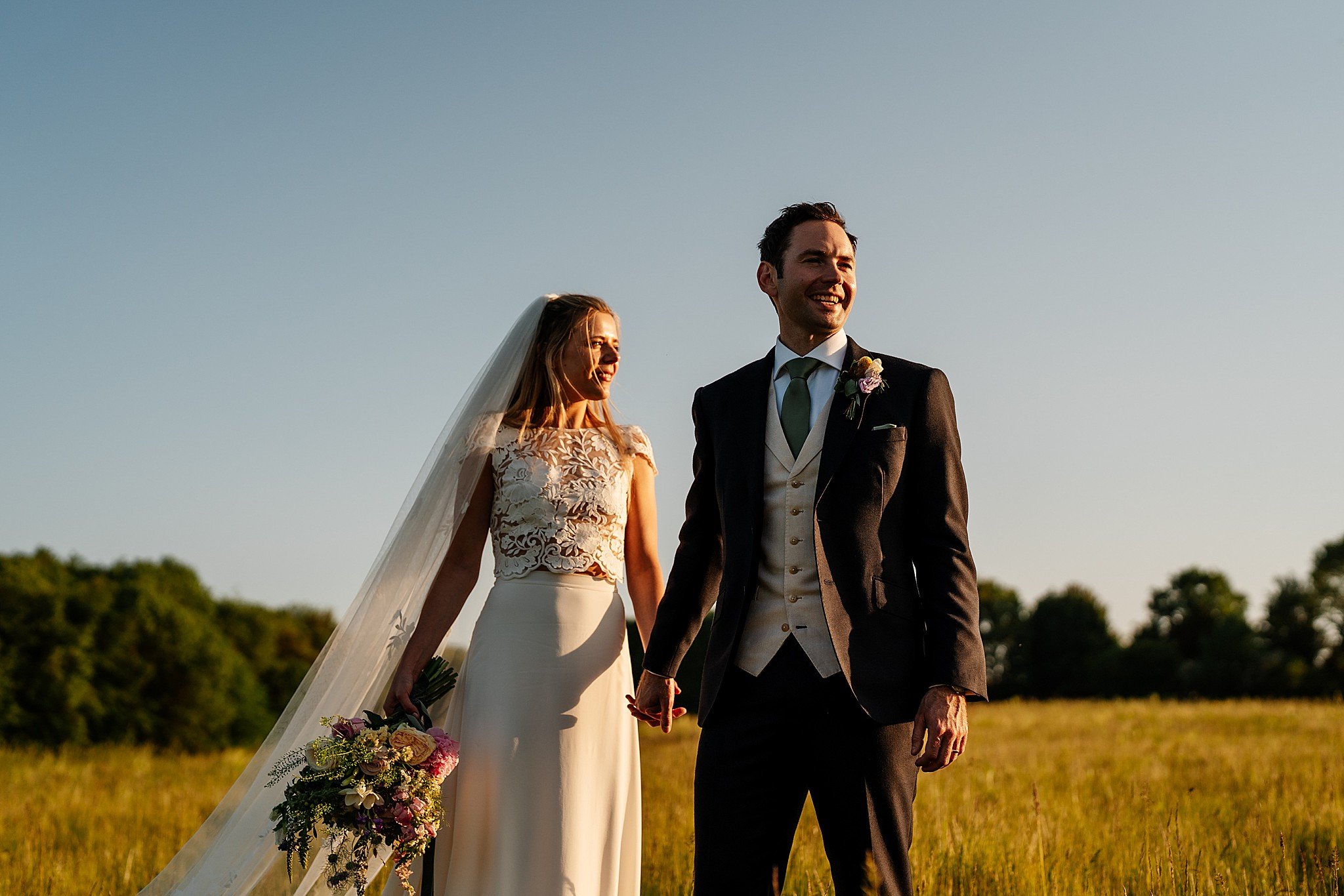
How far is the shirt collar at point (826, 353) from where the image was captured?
3.80 m

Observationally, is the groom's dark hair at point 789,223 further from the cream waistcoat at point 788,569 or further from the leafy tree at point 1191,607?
the leafy tree at point 1191,607

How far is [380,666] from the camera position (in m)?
5.07

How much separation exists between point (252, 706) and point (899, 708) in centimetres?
2644

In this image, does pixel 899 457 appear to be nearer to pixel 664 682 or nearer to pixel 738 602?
pixel 738 602

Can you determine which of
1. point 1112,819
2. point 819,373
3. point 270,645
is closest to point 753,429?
point 819,373

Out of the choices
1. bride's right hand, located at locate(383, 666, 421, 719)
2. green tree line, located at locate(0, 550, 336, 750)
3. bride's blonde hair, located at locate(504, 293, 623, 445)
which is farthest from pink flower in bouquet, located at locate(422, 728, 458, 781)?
green tree line, located at locate(0, 550, 336, 750)

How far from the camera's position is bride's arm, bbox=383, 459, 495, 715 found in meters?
4.98

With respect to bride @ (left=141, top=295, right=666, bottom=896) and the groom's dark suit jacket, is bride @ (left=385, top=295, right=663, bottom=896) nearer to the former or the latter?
bride @ (left=141, top=295, right=666, bottom=896)

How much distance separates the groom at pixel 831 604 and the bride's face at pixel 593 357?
135cm

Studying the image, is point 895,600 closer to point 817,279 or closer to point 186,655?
point 817,279

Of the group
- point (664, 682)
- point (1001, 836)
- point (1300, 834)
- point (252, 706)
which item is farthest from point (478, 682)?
point (252, 706)

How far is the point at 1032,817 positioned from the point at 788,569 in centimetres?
463

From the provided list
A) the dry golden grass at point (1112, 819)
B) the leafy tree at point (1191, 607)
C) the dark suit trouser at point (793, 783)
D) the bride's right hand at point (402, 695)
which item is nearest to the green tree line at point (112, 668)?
the dry golden grass at point (1112, 819)

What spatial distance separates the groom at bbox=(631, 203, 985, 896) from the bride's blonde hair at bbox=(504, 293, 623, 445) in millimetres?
1470
